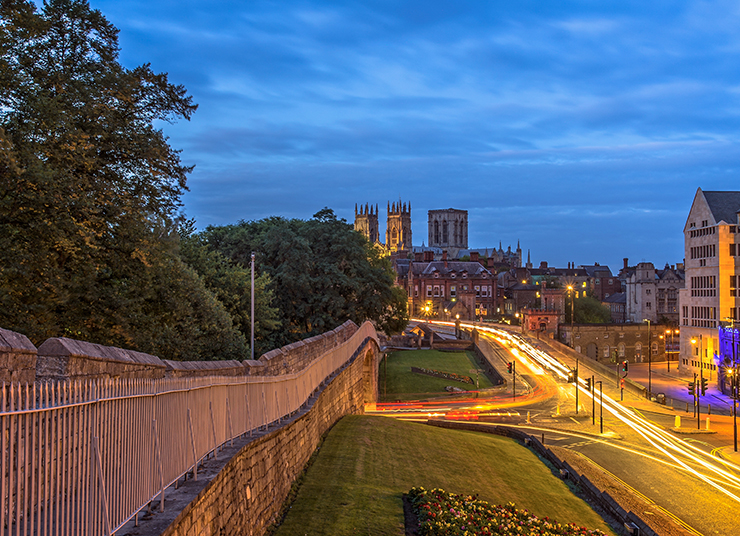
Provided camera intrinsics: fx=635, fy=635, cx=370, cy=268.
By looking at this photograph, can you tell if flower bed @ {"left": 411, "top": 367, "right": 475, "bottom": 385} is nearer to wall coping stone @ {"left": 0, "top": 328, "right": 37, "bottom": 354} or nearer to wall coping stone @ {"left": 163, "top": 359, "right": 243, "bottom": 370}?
wall coping stone @ {"left": 163, "top": 359, "right": 243, "bottom": 370}

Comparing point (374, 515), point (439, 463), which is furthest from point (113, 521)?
point (439, 463)

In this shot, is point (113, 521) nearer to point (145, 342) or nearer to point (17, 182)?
point (17, 182)

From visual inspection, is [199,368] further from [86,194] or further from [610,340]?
[610,340]

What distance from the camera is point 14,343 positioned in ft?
24.6

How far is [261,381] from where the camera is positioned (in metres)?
14.8

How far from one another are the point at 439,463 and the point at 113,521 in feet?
63.0

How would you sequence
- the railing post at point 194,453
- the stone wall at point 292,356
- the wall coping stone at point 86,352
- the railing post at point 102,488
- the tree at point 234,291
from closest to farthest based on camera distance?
the railing post at point 102,488
the wall coping stone at point 86,352
the railing post at point 194,453
the stone wall at point 292,356
the tree at point 234,291

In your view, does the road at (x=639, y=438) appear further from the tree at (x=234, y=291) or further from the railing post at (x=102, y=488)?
the railing post at (x=102, y=488)

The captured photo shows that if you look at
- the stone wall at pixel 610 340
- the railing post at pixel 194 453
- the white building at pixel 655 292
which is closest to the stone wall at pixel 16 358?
the railing post at pixel 194 453

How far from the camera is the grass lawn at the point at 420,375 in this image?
5759 centimetres

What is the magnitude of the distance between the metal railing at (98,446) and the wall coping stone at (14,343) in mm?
460

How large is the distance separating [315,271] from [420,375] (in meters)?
16.8

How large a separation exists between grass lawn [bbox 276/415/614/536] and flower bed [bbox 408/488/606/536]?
678 millimetres

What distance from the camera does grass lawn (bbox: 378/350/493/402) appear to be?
189 ft
